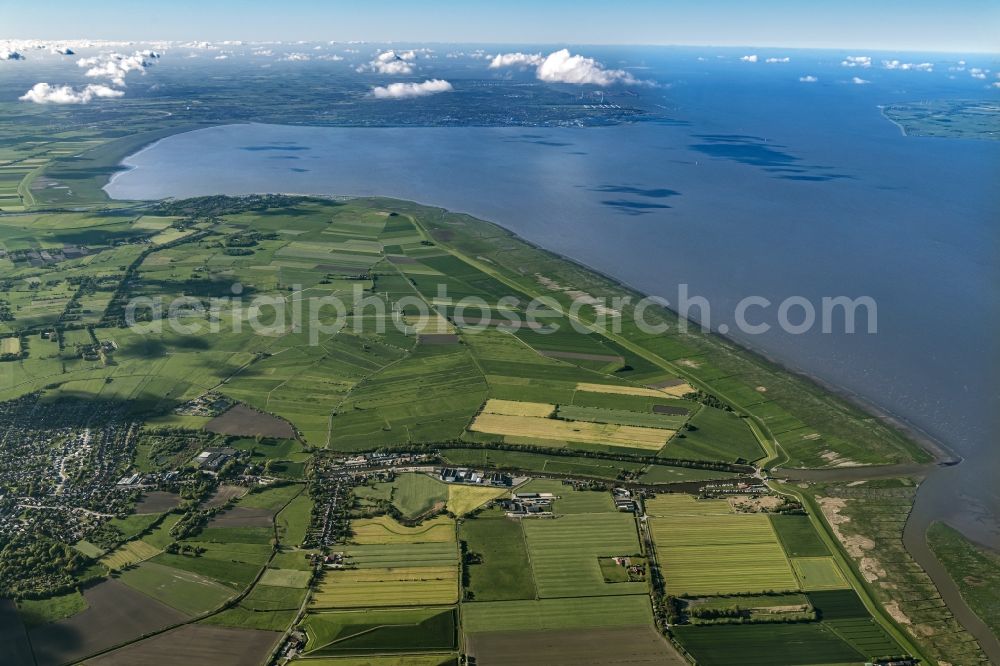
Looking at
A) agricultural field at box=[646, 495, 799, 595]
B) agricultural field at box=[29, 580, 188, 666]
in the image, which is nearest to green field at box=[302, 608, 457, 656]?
agricultural field at box=[29, 580, 188, 666]

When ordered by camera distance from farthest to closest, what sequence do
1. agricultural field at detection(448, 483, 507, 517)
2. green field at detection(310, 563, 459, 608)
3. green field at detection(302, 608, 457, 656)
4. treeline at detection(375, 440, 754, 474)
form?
treeline at detection(375, 440, 754, 474), agricultural field at detection(448, 483, 507, 517), green field at detection(310, 563, 459, 608), green field at detection(302, 608, 457, 656)

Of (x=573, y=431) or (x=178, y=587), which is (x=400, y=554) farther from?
(x=573, y=431)

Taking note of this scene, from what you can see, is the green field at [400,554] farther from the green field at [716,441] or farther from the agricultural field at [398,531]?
the green field at [716,441]

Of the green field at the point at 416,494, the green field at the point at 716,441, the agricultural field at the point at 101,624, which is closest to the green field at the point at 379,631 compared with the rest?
the agricultural field at the point at 101,624

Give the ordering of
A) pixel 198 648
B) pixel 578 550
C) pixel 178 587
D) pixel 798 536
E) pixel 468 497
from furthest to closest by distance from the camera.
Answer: pixel 468 497, pixel 798 536, pixel 578 550, pixel 178 587, pixel 198 648

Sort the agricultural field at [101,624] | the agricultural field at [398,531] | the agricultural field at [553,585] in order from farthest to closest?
the agricultural field at [398,531], the agricultural field at [553,585], the agricultural field at [101,624]

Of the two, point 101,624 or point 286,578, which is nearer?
point 101,624

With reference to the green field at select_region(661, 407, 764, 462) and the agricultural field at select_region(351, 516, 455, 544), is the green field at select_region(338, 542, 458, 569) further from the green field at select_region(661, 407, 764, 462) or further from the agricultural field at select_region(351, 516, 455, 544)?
the green field at select_region(661, 407, 764, 462)

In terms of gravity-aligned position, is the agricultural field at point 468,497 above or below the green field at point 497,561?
above

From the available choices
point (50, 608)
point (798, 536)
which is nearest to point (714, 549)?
point (798, 536)

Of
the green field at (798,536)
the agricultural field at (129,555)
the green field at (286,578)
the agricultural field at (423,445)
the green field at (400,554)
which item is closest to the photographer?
the agricultural field at (423,445)

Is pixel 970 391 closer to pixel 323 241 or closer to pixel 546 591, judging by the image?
pixel 546 591
